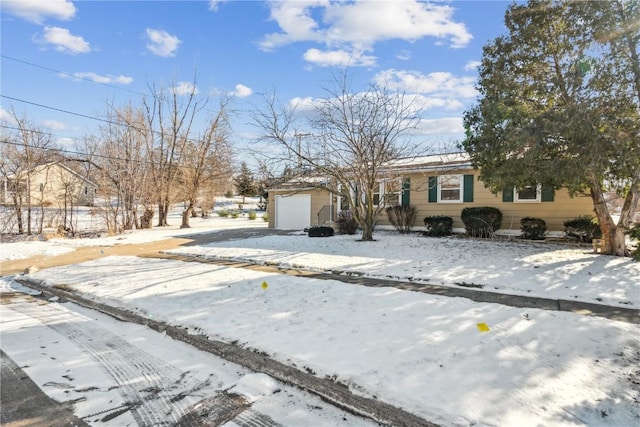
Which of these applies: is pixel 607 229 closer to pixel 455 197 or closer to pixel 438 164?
pixel 455 197

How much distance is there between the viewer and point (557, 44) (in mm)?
9008

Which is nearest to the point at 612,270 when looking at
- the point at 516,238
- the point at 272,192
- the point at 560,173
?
the point at 560,173

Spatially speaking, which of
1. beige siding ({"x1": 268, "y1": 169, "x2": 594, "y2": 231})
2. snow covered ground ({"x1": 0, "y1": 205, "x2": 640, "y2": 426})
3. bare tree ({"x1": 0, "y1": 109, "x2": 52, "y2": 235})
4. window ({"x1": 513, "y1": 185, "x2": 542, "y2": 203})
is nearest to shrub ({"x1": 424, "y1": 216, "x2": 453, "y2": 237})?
beige siding ({"x1": 268, "y1": 169, "x2": 594, "y2": 231})

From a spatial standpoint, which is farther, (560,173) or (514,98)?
(514,98)

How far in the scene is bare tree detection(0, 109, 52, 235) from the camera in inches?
693

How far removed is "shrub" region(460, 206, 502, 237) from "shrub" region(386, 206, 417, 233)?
2369 millimetres

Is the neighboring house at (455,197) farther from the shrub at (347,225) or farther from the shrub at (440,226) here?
the shrub at (347,225)

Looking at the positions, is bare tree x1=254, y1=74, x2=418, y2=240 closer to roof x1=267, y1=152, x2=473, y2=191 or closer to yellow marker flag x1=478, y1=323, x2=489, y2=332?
roof x1=267, y1=152, x2=473, y2=191

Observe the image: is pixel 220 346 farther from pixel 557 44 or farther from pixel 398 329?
pixel 557 44

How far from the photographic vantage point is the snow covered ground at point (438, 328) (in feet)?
8.78

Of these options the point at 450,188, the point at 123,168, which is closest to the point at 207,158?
the point at 123,168

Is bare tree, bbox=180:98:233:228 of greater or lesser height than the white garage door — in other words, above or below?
above

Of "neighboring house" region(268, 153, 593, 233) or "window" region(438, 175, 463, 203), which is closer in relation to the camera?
"neighboring house" region(268, 153, 593, 233)

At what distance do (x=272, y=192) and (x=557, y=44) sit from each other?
14.5 m
